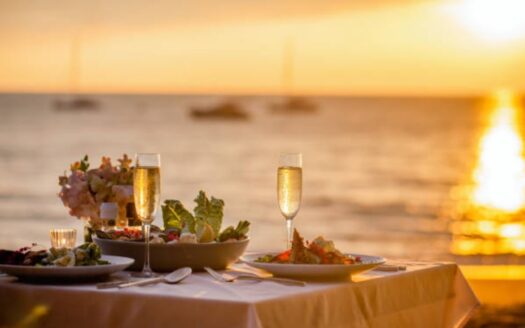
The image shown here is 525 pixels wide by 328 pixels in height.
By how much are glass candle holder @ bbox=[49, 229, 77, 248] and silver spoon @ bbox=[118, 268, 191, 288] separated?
1.53ft

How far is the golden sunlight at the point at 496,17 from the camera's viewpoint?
34.3m

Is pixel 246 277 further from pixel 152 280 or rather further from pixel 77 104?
pixel 77 104

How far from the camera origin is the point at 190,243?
3.28m

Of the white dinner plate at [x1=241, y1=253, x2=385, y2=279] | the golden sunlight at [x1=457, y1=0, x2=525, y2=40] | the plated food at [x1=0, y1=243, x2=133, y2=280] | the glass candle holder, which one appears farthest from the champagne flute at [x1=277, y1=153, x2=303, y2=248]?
the golden sunlight at [x1=457, y1=0, x2=525, y2=40]

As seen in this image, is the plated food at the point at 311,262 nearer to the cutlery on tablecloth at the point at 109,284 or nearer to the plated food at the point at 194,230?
the plated food at the point at 194,230

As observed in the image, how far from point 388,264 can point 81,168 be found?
1123 mm

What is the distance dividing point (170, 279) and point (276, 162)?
31.7 m

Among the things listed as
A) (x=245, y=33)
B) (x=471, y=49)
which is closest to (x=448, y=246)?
(x=471, y=49)

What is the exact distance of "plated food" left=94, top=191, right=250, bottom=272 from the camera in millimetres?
3260

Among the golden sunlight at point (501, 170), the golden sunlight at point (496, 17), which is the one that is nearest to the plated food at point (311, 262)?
the golden sunlight at point (501, 170)

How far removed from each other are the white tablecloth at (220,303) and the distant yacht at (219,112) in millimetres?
72389

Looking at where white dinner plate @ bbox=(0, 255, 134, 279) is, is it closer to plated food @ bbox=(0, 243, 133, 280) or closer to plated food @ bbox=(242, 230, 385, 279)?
plated food @ bbox=(0, 243, 133, 280)

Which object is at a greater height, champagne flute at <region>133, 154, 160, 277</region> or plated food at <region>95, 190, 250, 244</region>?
champagne flute at <region>133, 154, 160, 277</region>

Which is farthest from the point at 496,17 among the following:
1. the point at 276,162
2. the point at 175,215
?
the point at 175,215
